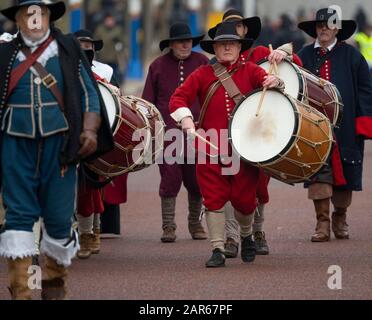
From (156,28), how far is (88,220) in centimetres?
5227

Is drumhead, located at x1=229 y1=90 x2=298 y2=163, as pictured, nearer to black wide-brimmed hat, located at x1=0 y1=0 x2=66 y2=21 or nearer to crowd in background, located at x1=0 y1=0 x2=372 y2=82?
black wide-brimmed hat, located at x1=0 y1=0 x2=66 y2=21

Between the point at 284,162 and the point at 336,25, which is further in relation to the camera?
the point at 336,25

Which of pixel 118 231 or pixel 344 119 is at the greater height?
pixel 344 119

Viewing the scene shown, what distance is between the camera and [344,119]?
14164 millimetres

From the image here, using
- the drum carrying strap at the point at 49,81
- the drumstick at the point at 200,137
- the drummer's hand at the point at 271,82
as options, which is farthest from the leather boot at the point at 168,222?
the drum carrying strap at the point at 49,81

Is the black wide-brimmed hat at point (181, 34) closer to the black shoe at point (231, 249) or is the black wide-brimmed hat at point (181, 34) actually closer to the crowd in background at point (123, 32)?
the black shoe at point (231, 249)

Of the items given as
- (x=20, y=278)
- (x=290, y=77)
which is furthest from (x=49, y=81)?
(x=290, y=77)

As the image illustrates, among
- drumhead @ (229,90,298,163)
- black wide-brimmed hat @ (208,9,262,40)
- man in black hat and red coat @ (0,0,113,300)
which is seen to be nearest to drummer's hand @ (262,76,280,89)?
drumhead @ (229,90,298,163)

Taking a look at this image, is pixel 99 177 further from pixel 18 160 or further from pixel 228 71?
pixel 18 160

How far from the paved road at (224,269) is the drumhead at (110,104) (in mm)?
1146

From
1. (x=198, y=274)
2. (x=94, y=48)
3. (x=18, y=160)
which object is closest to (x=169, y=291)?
(x=198, y=274)

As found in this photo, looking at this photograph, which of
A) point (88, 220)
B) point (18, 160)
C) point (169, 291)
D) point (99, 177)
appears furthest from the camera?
point (88, 220)

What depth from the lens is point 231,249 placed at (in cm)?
1286

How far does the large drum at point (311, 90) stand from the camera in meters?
12.8
